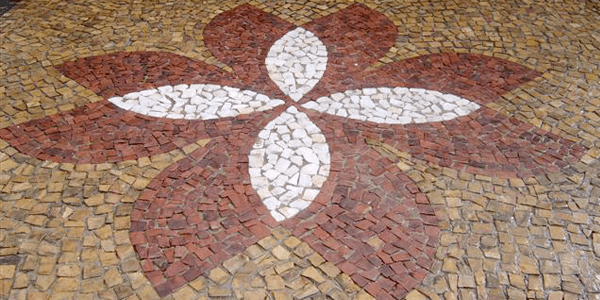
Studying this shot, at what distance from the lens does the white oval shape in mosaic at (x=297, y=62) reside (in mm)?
5863

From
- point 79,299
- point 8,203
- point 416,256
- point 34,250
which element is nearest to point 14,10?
point 8,203

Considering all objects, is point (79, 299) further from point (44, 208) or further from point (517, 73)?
point (517, 73)

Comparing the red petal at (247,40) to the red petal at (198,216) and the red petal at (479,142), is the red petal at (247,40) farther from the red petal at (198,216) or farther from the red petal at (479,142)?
the red petal at (198,216)

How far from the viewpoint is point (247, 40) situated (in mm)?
6625

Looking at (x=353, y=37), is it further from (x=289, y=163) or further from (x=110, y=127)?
(x=110, y=127)

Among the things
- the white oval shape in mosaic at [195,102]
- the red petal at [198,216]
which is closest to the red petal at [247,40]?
the white oval shape in mosaic at [195,102]

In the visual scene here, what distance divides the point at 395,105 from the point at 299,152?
124 centimetres

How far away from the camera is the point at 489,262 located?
416 centimetres

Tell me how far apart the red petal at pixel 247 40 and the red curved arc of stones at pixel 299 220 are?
1.13m

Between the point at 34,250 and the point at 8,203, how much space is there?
64 cm

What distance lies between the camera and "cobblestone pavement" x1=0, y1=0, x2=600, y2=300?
4.08 m

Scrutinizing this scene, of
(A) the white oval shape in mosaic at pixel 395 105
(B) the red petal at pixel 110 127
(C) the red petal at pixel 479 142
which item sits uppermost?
(B) the red petal at pixel 110 127

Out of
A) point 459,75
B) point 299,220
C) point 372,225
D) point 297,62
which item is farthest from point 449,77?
point 299,220

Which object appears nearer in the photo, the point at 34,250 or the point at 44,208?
the point at 34,250
